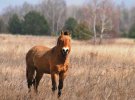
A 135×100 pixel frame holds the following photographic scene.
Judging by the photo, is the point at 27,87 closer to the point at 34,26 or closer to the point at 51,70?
the point at 51,70

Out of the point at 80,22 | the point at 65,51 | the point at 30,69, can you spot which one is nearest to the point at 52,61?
the point at 65,51

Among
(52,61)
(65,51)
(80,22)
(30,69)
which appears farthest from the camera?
(80,22)

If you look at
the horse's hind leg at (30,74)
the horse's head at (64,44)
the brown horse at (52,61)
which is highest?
the horse's head at (64,44)

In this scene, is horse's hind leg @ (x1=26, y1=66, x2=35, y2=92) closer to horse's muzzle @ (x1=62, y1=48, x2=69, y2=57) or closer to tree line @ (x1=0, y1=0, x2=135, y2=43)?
horse's muzzle @ (x1=62, y1=48, x2=69, y2=57)

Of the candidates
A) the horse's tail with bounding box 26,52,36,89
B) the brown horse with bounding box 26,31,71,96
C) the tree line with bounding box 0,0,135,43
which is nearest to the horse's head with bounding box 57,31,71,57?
the brown horse with bounding box 26,31,71,96

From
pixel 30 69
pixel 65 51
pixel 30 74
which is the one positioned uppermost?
pixel 65 51

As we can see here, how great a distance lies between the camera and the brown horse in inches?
278

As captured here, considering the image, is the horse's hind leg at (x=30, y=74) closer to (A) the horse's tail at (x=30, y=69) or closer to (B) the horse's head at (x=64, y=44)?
(A) the horse's tail at (x=30, y=69)

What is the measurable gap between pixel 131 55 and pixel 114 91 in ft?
31.3

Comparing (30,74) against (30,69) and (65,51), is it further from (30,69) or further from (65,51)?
(65,51)

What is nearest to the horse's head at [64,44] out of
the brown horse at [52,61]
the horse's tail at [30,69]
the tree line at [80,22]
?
the brown horse at [52,61]

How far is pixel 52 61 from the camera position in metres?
7.36

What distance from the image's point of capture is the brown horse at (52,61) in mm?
7074

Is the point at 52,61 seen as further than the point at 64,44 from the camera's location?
Yes
